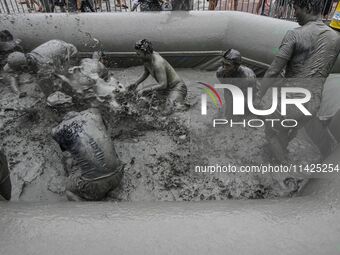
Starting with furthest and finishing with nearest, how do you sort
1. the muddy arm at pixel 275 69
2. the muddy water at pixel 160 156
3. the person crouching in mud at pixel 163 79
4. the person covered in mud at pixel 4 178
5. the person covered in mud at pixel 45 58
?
the person covered in mud at pixel 45 58 → the person crouching in mud at pixel 163 79 → the muddy water at pixel 160 156 → the muddy arm at pixel 275 69 → the person covered in mud at pixel 4 178

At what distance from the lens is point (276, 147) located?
3.59 metres

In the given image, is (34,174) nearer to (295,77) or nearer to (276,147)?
(276,147)

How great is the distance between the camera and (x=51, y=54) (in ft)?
15.9

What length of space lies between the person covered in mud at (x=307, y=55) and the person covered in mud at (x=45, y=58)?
3330 mm

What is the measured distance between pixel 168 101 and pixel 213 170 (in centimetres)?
137

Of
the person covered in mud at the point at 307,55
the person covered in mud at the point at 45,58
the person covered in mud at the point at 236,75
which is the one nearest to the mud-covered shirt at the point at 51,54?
the person covered in mud at the point at 45,58

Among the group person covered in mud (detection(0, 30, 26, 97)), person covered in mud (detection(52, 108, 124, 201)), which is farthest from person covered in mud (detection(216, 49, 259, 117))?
person covered in mud (detection(0, 30, 26, 97))

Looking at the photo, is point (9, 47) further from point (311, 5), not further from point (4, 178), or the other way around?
point (311, 5)

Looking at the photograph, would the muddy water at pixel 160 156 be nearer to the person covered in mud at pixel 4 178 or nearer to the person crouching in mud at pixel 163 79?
the person crouching in mud at pixel 163 79

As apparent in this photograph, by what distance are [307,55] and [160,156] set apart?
2.08 m

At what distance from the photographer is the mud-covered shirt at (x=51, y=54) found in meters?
4.71

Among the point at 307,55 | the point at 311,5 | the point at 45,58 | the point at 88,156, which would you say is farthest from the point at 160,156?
the point at 45,58

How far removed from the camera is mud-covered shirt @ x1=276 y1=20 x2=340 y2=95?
2828 millimetres

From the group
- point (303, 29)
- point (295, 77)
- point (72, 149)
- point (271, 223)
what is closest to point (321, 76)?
point (295, 77)
